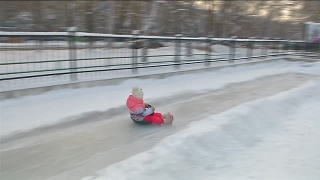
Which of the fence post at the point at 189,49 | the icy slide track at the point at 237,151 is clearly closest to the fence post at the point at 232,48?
the fence post at the point at 189,49

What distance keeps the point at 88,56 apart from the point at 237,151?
5830 millimetres

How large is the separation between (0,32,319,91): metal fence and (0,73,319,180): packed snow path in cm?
221

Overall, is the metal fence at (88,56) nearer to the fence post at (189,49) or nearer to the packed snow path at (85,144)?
the fence post at (189,49)

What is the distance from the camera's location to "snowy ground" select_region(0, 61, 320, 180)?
4.36m

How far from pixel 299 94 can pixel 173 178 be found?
19.4 feet

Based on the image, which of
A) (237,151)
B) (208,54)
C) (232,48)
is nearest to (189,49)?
(208,54)

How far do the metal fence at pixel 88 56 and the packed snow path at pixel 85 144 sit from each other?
2206 millimetres

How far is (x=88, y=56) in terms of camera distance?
983cm

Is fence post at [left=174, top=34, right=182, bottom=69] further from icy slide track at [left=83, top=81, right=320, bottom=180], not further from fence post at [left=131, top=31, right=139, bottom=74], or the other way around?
icy slide track at [left=83, top=81, right=320, bottom=180]

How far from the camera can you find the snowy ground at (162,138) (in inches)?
172

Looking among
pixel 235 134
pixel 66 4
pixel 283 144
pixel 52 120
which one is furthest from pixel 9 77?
pixel 66 4

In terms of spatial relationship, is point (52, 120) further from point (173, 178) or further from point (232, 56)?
point (232, 56)

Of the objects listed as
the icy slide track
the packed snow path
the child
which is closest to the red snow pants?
the child

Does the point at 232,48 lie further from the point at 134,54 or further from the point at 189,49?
the point at 134,54
